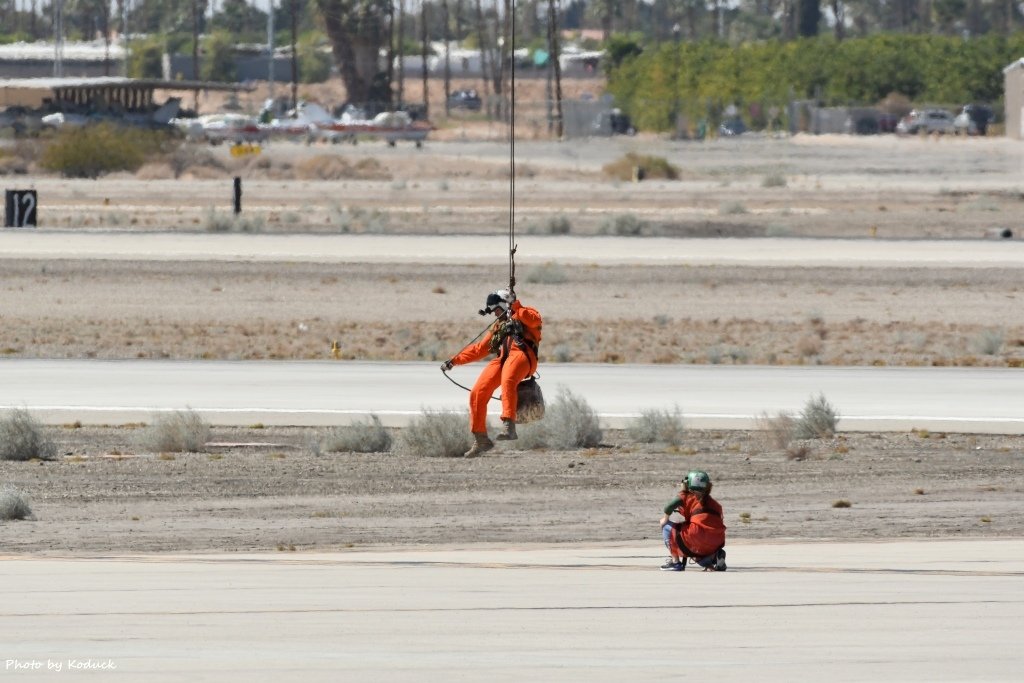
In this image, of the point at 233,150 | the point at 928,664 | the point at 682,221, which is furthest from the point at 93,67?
the point at 928,664

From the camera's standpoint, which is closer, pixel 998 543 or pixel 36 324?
pixel 998 543

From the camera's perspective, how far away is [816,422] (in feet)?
60.0

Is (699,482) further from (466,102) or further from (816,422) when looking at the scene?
(466,102)

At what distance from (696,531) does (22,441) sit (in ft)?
26.3

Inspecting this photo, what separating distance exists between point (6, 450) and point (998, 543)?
883 centimetres

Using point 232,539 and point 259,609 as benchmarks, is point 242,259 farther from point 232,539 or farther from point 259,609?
point 259,609

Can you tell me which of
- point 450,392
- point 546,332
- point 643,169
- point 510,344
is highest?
point 510,344

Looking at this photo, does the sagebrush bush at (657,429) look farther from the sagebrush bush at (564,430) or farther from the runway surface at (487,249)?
the runway surface at (487,249)

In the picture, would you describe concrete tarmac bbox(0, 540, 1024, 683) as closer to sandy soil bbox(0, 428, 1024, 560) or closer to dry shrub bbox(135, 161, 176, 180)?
sandy soil bbox(0, 428, 1024, 560)

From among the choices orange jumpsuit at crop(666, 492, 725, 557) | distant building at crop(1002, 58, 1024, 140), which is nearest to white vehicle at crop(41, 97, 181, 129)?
distant building at crop(1002, 58, 1024, 140)

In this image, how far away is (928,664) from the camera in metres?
8.20

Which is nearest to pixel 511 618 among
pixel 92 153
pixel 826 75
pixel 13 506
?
pixel 13 506

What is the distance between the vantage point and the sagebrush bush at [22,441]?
56.2 feet

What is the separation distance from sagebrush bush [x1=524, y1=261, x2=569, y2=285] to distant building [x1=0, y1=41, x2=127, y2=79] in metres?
126
